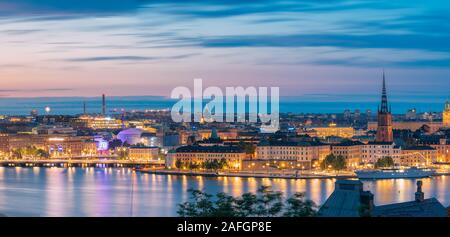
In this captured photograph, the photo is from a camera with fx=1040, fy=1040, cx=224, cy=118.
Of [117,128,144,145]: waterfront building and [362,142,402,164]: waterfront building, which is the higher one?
[117,128,144,145]: waterfront building

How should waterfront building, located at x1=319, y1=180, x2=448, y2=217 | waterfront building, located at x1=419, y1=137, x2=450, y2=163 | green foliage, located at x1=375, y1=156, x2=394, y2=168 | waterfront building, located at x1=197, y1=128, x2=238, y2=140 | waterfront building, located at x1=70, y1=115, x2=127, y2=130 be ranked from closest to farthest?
waterfront building, located at x1=319, y1=180, x2=448, y2=217 → green foliage, located at x1=375, y1=156, x2=394, y2=168 → waterfront building, located at x1=419, y1=137, x2=450, y2=163 → waterfront building, located at x1=197, y1=128, x2=238, y2=140 → waterfront building, located at x1=70, y1=115, x2=127, y2=130

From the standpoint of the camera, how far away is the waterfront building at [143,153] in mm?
23152

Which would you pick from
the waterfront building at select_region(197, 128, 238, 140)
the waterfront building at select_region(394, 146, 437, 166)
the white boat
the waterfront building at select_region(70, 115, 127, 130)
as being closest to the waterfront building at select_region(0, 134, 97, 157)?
the waterfront building at select_region(197, 128, 238, 140)

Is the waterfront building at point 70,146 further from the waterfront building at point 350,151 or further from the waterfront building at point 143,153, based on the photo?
the waterfront building at point 350,151

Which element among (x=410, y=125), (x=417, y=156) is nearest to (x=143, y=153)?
(x=417, y=156)

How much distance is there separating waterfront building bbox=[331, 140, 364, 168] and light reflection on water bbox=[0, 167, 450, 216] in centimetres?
339

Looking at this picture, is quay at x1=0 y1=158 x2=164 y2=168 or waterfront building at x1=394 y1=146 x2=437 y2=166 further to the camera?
quay at x1=0 y1=158 x2=164 y2=168

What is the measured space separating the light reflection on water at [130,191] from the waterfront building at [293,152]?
329 cm

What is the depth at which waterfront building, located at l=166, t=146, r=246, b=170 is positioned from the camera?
19.8 m

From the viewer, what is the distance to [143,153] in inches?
922

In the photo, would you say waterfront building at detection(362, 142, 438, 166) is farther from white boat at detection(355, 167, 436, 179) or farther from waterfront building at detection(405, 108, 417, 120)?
waterfront building at detection(405, 108, 417, 120)
